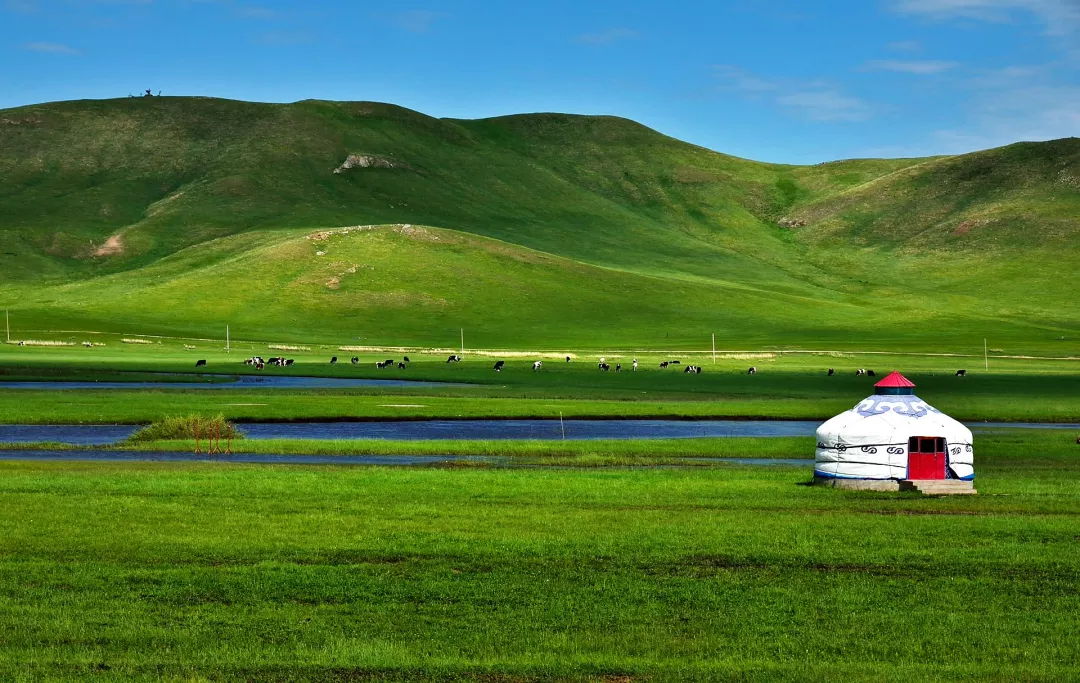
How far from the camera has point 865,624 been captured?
19.1m

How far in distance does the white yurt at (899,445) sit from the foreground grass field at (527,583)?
1.10m

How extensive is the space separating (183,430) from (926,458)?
29.1 m

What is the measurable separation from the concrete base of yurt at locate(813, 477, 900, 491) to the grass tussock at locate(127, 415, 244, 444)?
79.9ft

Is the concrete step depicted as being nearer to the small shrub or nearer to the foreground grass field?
the foreground grass field

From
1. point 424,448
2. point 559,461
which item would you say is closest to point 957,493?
point 559,461

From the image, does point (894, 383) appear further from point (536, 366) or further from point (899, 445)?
point (536, 366)

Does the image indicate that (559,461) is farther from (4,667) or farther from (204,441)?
(4,667)

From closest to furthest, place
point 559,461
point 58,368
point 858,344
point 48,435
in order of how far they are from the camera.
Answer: point 559,461, point 48,435, point 58,368, point 858,344

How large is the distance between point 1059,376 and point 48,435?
256 feet

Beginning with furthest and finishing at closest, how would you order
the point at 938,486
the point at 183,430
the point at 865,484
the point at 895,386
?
1. the point at 183,430
2. the point at 895,386
3. the point at 865,484
4. the point at 938,486

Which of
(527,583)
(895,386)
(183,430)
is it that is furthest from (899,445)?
(183,430)

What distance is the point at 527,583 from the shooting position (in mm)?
21797

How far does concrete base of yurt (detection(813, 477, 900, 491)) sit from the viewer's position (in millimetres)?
35188

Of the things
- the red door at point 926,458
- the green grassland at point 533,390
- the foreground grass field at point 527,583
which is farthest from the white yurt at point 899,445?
the green grassland at point 533,390
